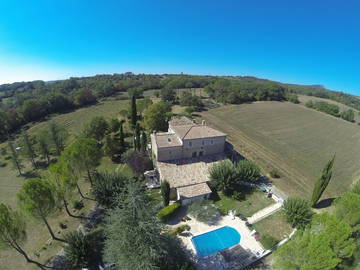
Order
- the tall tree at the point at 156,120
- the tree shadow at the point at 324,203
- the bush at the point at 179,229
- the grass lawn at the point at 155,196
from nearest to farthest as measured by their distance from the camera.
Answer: the bush at the point at 179,229 → the grass lawn at the point at 155,196 → the tree shadow at the point at 324,203 → the tall tree at the point at 156,120

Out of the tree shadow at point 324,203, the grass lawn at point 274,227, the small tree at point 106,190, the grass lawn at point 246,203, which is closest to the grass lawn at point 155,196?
the small tree at point 106,190

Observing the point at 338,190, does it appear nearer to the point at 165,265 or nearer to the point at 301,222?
the point at 301,222

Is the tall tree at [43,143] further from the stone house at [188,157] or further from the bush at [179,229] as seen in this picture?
the bush at [179,229]

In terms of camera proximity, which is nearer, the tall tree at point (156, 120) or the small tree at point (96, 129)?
the small tree at point (96, 129)

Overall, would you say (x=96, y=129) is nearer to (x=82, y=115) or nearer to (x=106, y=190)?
(x=106, y=190)

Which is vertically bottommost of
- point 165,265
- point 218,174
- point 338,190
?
point 338,190

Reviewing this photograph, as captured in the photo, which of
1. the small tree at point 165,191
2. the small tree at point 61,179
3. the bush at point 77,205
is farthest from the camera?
the bush at point 77,205

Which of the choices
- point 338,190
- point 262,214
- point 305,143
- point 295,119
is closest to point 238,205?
point 262,214
